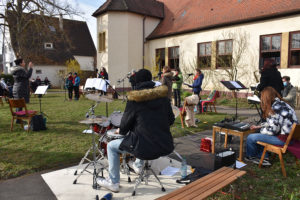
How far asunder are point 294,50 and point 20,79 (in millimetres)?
12814

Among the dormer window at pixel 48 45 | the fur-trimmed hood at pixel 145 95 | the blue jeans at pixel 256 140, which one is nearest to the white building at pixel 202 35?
the blue jeans at pixel 256 140

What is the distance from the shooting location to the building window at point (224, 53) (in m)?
15.2

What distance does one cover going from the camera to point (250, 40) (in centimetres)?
1405

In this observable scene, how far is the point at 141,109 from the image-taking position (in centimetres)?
307

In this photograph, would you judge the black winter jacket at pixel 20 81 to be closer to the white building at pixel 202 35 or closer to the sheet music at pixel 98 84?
the sheet music at pixel 98 84

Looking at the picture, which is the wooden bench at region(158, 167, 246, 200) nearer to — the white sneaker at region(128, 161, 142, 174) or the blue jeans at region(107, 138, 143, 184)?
the blue jeans at region(107, 138, 143, 184)

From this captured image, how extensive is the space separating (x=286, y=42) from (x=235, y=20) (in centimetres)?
332

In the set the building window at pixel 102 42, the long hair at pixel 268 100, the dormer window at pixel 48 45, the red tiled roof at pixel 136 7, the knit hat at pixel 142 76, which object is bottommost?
the long hair at pixel 268 100

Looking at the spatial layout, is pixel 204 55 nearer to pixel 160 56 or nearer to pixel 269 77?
pixel 160 56

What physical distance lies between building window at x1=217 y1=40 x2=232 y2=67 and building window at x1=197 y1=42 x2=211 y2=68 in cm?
80

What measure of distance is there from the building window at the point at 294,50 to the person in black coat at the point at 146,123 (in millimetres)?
11994

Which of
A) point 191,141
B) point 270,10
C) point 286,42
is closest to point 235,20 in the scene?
point 270,10

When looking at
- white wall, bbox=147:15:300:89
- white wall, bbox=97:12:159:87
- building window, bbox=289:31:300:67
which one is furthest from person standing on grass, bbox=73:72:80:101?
building window, bbox=289:31:300:67

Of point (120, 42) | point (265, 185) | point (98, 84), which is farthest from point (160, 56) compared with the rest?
point (265, 185)
